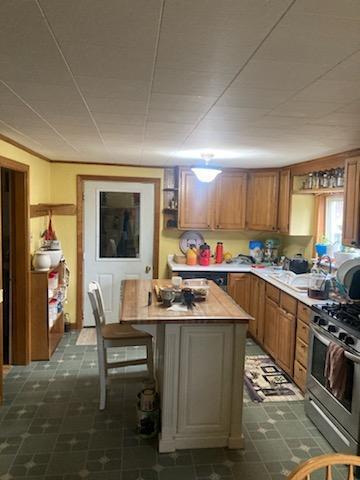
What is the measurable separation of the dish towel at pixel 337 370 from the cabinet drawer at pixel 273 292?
133 centimetres

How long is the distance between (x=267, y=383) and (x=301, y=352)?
486mm

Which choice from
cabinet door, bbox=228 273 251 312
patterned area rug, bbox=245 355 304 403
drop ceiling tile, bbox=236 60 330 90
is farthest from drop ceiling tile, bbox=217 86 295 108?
cabinet door, bbox=228 273 251 312

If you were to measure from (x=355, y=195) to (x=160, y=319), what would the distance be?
6.48 feet

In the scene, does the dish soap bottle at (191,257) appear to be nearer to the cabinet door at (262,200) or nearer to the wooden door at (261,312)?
the cabinet door at (262,200)

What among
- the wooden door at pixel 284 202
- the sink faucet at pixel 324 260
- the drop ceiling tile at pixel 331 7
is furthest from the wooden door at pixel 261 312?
the drop ceiling tile at pixel 331 7

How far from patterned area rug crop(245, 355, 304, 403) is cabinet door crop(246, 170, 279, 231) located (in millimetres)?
1753

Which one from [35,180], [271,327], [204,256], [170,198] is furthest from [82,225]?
[271,327]

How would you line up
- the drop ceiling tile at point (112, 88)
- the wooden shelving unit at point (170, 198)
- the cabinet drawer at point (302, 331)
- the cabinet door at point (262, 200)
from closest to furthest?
1. the drop ceiling tile at point (112, 88)
2. the cabinet drawer at point (302, 331)
3. the cabinet door at point (262, 200)
4. the wooden shelving unit at point (170, 198)

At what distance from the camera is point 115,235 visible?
5.07 m

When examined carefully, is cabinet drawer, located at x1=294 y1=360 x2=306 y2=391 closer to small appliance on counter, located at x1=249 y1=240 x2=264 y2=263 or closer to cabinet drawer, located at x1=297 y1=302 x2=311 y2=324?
cabinet drawer, located at x1=297 y1=302 x2=311 y2=324

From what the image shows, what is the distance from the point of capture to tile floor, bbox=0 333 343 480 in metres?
2.37

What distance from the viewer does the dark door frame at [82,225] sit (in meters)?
4.92

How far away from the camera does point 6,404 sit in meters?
3.11

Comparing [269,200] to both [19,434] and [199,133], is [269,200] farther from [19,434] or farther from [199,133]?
[19,434]
